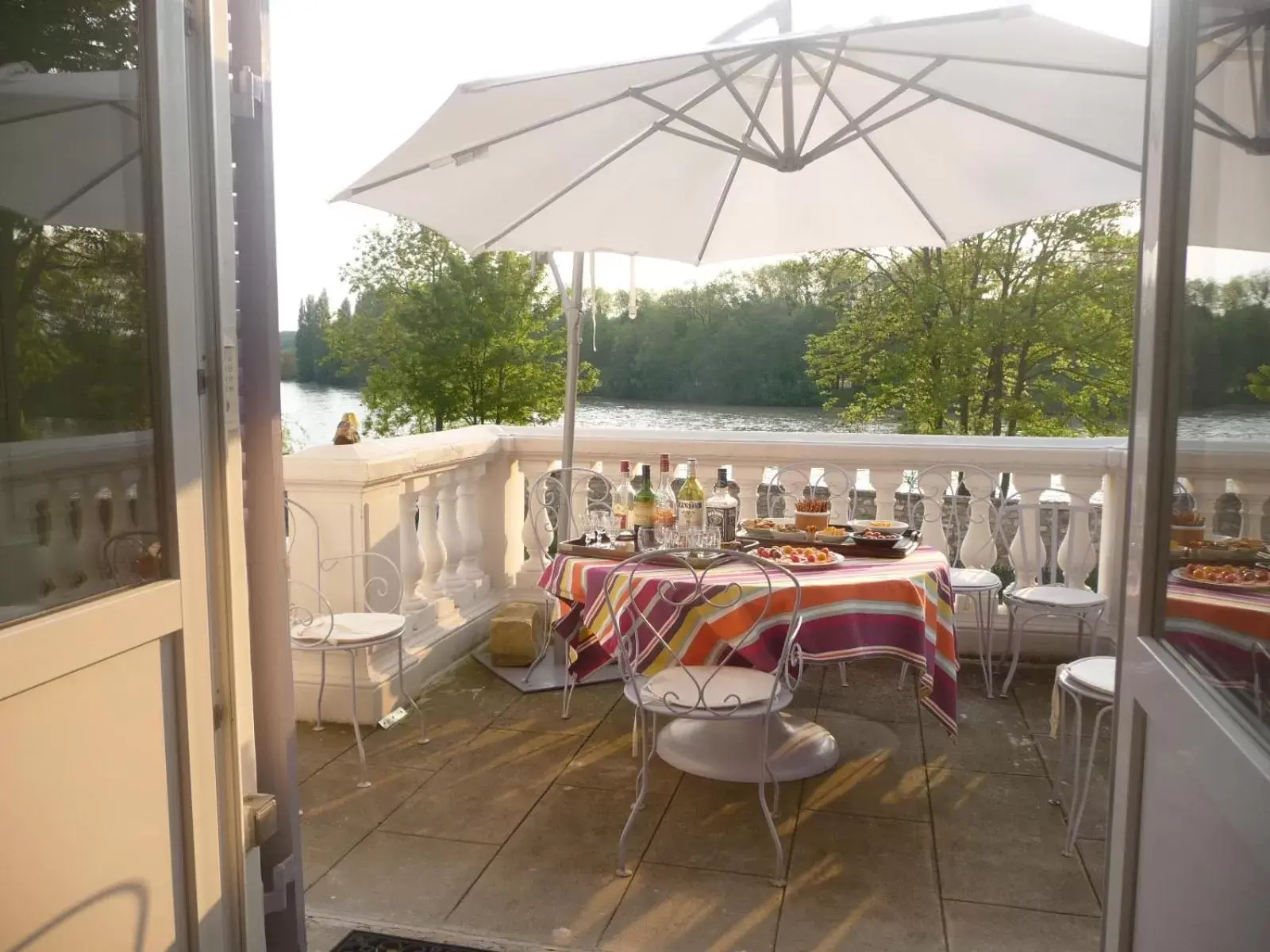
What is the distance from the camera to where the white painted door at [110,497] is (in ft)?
4.47

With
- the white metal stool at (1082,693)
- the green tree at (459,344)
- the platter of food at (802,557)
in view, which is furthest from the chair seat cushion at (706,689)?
the green tree at (459,344)

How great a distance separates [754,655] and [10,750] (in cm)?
198

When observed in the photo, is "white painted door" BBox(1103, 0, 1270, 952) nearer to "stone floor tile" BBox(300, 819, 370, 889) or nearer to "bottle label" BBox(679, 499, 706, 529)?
"bottle label" BBox(679, 499, 706, 529)

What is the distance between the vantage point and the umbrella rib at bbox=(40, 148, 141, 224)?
4.65 feet

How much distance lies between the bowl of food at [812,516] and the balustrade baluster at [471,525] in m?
1.89

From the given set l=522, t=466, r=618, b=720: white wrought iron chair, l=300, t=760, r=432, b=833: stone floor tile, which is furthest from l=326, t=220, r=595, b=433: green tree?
l=300, t=760, r=432, b=833: stone floor tile

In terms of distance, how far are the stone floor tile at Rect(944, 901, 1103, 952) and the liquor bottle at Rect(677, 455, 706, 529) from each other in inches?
54.4

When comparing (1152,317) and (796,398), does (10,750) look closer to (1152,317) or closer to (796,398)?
(1152,317)

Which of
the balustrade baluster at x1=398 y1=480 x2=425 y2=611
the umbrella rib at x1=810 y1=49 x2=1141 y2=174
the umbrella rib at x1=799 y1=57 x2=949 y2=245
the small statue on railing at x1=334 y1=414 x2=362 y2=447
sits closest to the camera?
the umbrella rib at x1=810 y1=49 x2=1141 y2=174

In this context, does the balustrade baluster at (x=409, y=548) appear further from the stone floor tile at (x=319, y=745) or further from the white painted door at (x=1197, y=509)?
the white painted door at (x=1197, y=509)

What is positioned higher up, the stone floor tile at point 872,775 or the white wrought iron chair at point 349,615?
the white wrought iron chair at point 349,615

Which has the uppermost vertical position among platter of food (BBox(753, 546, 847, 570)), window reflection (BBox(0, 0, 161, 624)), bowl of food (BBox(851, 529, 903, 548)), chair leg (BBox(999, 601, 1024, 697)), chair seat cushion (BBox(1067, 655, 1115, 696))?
window reflection (BBox(0, 0, 161, 624))

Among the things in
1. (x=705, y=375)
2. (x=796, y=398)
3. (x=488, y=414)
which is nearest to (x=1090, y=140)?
(x=705, y=375)

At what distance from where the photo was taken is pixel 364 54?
1705 centimetres
